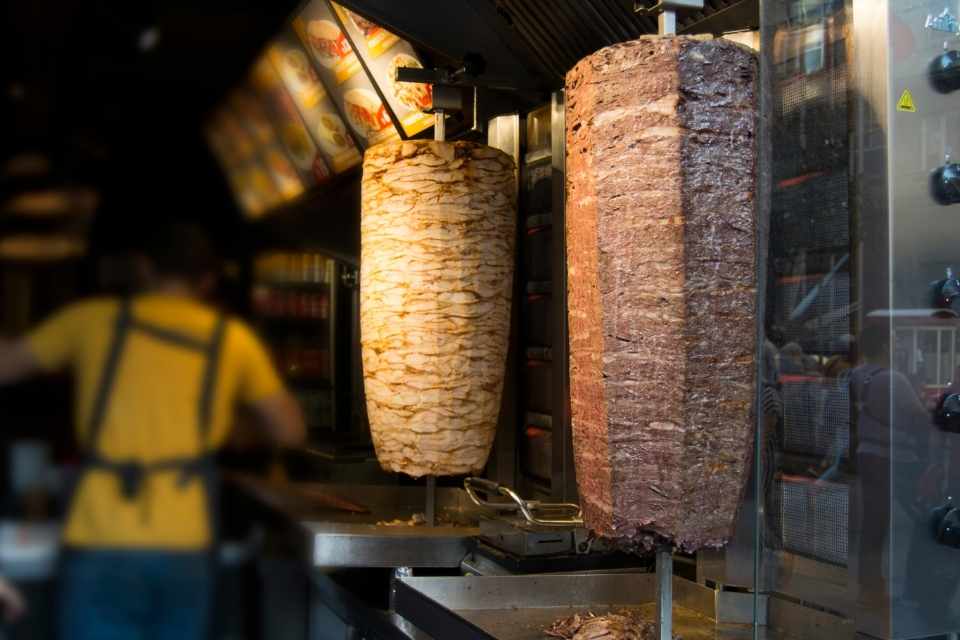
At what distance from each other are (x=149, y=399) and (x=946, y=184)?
174 cm

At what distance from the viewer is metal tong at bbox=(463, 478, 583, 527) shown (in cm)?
294

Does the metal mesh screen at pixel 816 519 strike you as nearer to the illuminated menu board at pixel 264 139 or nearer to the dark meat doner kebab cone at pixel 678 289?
the dark meat doner kebab cone at pixel 678 289

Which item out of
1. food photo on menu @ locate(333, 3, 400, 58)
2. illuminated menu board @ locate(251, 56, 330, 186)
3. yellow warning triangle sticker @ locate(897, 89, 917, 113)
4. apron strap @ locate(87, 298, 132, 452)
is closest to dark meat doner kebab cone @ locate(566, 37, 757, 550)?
yellow warning triangle sticker @ locate(897, 89, 917, 113)

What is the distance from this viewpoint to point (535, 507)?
10.2ft

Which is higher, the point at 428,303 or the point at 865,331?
the point at 428,303

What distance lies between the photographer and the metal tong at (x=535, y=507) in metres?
2.94

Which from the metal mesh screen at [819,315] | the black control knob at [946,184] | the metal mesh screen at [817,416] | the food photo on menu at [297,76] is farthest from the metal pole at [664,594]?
the food photo on menu at [297,76]

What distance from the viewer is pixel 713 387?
191cm

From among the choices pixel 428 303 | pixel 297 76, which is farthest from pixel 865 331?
pixel 428 303

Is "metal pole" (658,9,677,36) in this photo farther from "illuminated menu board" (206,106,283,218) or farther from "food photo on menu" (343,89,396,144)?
"illuminated menu board" (206,106,283,218)

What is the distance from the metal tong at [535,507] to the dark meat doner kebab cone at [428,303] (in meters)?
0.15

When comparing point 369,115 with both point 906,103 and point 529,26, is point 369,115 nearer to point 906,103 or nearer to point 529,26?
point 529,26

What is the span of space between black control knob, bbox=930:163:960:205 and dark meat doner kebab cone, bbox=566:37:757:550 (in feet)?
1.18

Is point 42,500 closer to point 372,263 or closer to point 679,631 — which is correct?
point 679,631
